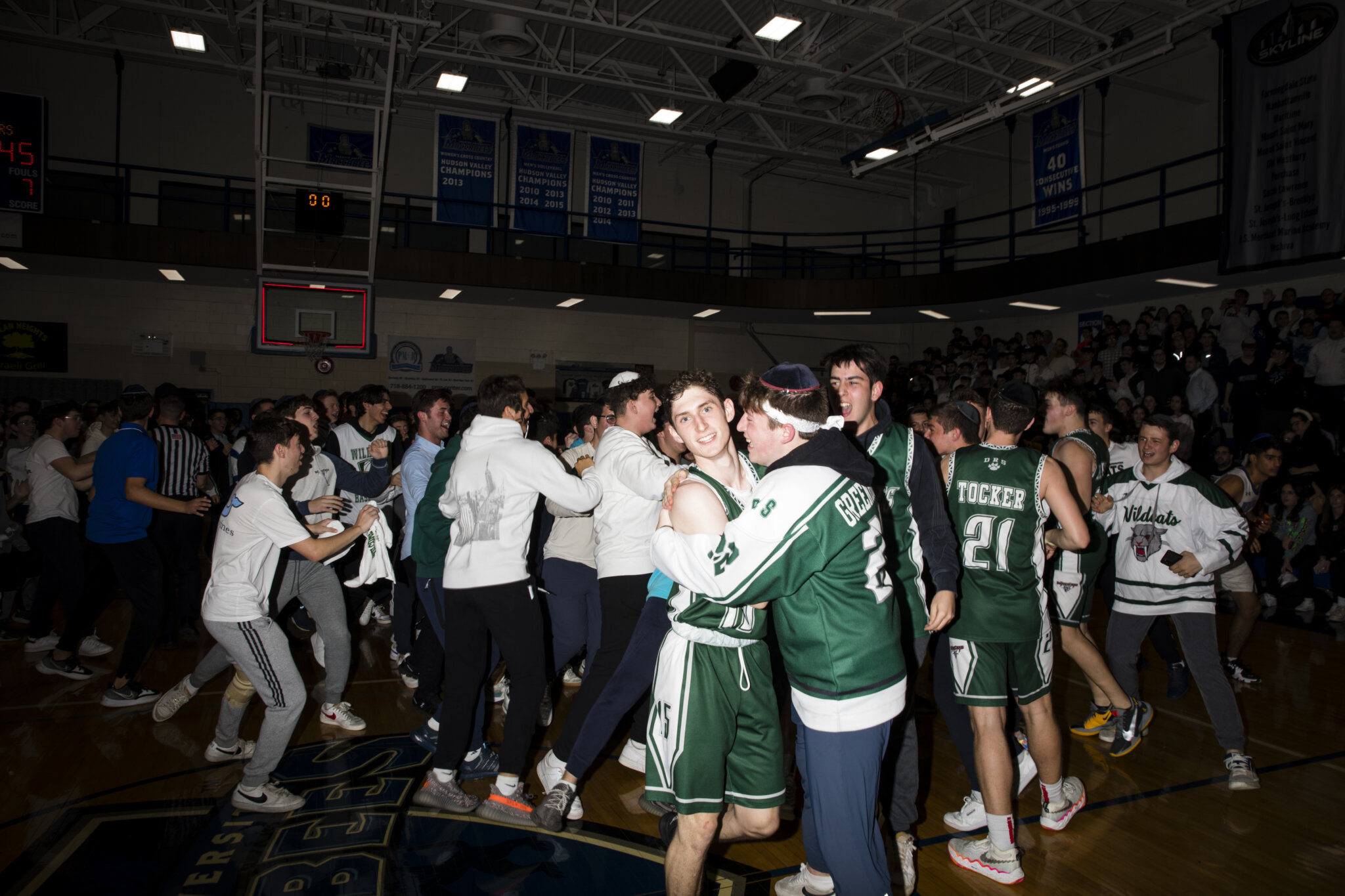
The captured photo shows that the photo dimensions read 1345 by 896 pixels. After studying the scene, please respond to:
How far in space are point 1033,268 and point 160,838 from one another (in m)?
13.5

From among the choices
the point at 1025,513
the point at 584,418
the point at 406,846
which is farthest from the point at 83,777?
the point at 1025,513

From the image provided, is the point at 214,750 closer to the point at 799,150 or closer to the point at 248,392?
the point at 248,392

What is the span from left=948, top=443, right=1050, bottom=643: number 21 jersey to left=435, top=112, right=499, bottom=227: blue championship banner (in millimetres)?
12411

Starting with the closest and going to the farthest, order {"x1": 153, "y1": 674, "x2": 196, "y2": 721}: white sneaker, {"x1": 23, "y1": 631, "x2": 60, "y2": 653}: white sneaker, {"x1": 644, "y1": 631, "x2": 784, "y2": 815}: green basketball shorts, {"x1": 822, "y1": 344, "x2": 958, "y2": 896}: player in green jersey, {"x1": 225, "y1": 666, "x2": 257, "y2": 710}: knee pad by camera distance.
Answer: {"x1": 644, "y1": 631, "x2": 784, "y2": 815}: green basketball shorts < {"x1": 822, "y1": 344, "x2": 958, "y2": 896}: player in green jersey < {"x1": 225, "y1": 666, "x2": 257, "y2": 710}: knee pad < {"x1": 153, "y1": 674, "x2": 196, "y2": 721}: white sneaker < {"x1": 23, "y1": 631, "x2": 60, "y2": 653}: white sneaker

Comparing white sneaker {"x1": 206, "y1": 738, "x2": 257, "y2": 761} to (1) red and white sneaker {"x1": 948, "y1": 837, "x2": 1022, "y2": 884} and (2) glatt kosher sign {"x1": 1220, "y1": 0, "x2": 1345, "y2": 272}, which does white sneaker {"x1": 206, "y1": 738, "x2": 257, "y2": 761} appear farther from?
(2) glatt kosher sign {"x1": 1220, "y1": 0, "x2": 1345, "y2": 272}

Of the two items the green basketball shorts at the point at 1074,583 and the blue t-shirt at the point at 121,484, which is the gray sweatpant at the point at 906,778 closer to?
the green basketball shorts at the point at 1074,583

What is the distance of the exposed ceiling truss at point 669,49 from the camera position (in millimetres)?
11711

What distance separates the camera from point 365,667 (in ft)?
18.2

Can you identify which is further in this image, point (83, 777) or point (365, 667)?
point (365, 667)

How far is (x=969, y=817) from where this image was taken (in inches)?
133

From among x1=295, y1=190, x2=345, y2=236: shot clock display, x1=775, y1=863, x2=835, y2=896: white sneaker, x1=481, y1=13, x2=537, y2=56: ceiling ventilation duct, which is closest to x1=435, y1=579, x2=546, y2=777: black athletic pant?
x1=775, y1=863, x2=835, y2=896: white sneaker

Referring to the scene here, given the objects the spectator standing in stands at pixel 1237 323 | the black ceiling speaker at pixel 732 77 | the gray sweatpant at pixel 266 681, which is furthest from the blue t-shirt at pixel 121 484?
the spectator standing in stands at pixel 1237 323

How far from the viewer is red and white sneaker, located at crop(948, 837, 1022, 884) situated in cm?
296

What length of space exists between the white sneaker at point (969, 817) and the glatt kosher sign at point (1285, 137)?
26.6 ft
